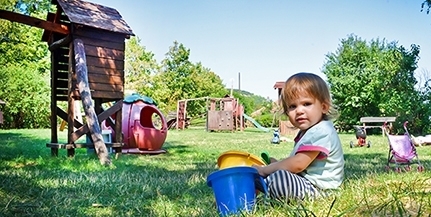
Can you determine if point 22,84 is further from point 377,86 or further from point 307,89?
point 307,89

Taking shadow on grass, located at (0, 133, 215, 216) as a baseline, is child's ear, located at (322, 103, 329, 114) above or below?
above

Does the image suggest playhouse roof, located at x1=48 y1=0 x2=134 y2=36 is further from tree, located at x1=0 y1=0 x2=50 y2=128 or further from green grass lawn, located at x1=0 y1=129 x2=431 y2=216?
tree, located at x1=0 y1=0 x2=50 y2=128

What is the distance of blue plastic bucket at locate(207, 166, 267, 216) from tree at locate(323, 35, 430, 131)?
16.1 metres

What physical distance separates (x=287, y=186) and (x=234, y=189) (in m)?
0.29

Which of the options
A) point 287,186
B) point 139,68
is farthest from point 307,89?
point 139,68

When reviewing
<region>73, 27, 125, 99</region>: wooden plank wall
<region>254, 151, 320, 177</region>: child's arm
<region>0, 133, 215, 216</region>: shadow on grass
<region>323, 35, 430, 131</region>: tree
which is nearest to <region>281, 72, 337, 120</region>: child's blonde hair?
<region>254, 151, 320, 177</region>: child's arm

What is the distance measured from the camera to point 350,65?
2289cm

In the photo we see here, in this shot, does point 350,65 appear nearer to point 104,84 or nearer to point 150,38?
point 150,38

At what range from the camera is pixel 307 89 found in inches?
95.1

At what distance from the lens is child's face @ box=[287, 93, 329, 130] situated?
2.44 metres

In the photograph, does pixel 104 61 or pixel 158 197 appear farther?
pixel 104 61

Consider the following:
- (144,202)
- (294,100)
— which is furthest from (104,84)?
(294,100)

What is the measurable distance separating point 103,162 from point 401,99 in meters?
15.6

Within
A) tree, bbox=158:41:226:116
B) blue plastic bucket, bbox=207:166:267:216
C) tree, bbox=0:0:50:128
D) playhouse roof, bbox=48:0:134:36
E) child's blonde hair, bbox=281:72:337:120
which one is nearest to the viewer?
blue plastic bucket, bbox=207:166:267:216
